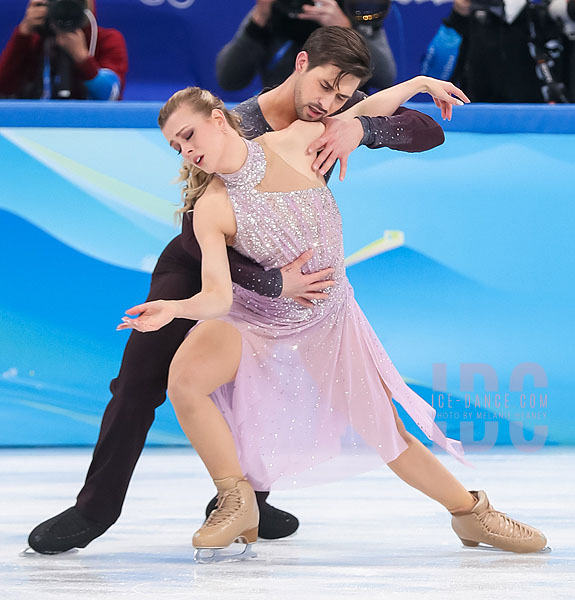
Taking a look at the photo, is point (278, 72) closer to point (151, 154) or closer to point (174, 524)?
point (151, 154)

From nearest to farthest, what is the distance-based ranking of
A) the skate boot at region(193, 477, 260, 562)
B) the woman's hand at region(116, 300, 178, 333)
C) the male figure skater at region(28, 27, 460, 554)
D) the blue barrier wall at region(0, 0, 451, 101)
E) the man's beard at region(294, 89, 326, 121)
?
the woman's hand at region(116, 300, 178, 333) < the skate boot at region(193, 477, 260, 562) < the male figure skater at region(28, 27, 460, 554) < the man's beard at region(294, 89, 326, 121) < the blue barrier wall at region(0, 0, 451, 101)

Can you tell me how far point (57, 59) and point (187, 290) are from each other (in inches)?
62.6

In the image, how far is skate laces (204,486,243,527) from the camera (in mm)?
1606

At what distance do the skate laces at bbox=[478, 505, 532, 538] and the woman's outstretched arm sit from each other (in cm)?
57

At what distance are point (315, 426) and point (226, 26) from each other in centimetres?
232

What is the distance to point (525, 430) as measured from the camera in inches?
113

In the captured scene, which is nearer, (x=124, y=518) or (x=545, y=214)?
(x=124, y=518)

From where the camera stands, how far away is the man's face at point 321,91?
1753 mm

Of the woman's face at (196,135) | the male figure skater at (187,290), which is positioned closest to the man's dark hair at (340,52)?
the male figure skater at (187,290)

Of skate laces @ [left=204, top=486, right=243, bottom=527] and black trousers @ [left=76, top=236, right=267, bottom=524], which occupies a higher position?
black trousers @ [left=76, top=236, right=267, bottom=524]

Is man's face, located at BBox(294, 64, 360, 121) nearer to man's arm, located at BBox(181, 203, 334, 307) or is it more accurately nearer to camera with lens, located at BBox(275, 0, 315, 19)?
man's arm, located at BBox(181, 203, 334, 307)

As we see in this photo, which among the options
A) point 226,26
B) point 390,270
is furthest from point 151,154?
point 226,26

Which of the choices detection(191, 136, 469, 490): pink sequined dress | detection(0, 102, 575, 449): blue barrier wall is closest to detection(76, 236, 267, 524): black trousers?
detection(191, 136, 469, 490): pink sequined dress

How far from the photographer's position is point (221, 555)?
1627mm
